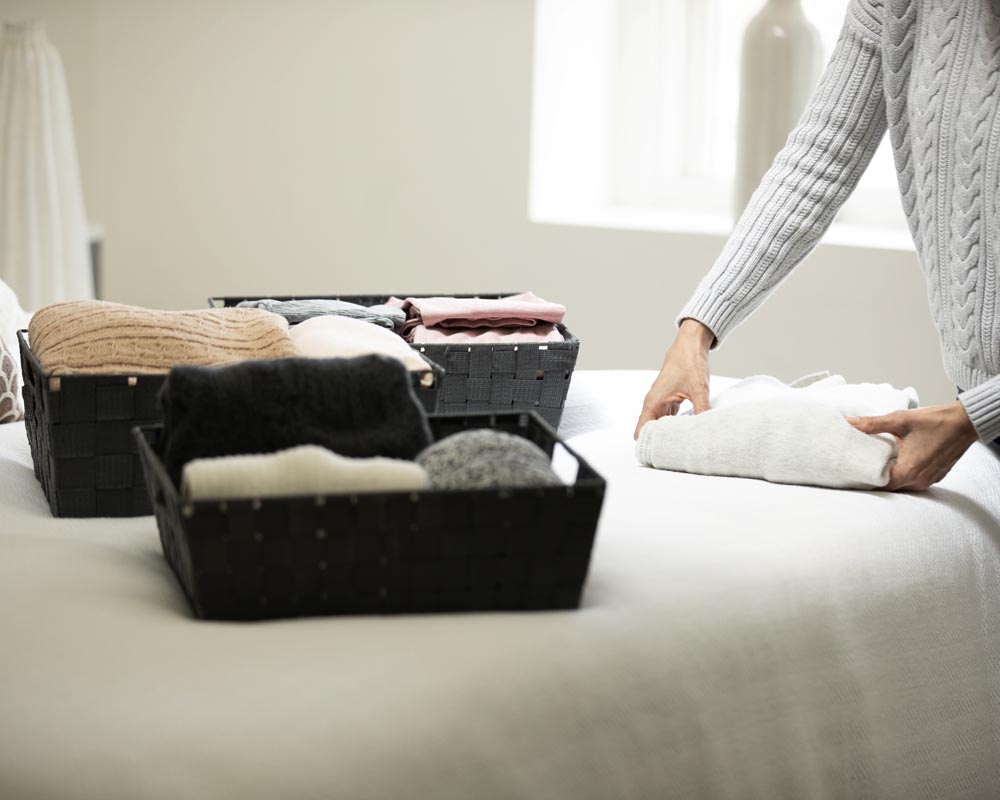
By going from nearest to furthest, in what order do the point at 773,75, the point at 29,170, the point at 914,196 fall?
the point at 914,196, the point at 773,75, the point at 29,170

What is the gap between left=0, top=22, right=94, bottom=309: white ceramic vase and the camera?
2803mm

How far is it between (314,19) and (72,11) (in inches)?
27.8

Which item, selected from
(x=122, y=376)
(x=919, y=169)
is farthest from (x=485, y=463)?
(x=919, y=169)

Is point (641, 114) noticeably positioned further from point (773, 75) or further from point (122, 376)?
point (122, 376)

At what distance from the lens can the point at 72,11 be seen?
3.31 metres

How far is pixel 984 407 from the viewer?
1.15 metres

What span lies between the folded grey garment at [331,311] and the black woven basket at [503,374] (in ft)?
0.37

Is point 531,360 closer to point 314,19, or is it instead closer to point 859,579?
point 859,579

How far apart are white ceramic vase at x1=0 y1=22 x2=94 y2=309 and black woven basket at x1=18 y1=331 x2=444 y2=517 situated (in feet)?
6.19

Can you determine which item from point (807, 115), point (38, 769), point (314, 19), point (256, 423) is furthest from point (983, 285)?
point (314, 19)

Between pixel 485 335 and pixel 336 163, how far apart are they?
1925 millimetres

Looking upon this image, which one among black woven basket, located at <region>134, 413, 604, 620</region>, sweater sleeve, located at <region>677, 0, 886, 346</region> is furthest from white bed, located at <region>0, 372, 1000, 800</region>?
sweater sleeve, located at <region>677, 0, 886, 346</region>

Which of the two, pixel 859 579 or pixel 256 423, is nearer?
pixel 256 423

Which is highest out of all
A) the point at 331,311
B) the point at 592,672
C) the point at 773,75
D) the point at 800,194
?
the point at 773,75
